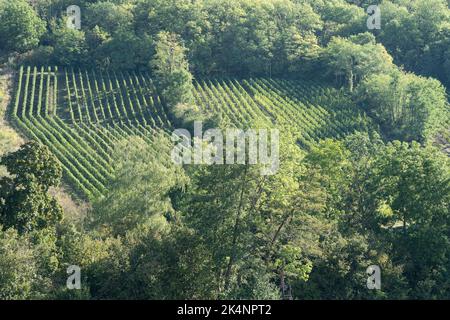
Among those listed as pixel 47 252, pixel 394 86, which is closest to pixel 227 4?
pixel 394 86

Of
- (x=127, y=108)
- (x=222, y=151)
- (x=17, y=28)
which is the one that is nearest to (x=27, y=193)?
(x=222, y=151)

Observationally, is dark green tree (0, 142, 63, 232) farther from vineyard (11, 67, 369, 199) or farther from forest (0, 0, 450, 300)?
vineyard (11, 67, 369, 199)

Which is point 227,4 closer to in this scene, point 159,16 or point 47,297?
point 159,16

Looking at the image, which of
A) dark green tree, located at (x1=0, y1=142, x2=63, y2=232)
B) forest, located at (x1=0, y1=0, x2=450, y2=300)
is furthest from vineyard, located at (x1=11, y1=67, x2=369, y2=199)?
dark green tree, located at (x1=0, y1=142, x2=63, y2=232)

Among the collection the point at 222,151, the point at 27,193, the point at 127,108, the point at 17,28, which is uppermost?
the point at 17,28

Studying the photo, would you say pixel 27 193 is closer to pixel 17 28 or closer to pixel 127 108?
pixel 127 108

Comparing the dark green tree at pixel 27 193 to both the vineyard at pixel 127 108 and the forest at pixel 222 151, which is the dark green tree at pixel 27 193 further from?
the vineyard at pixel 127 108
